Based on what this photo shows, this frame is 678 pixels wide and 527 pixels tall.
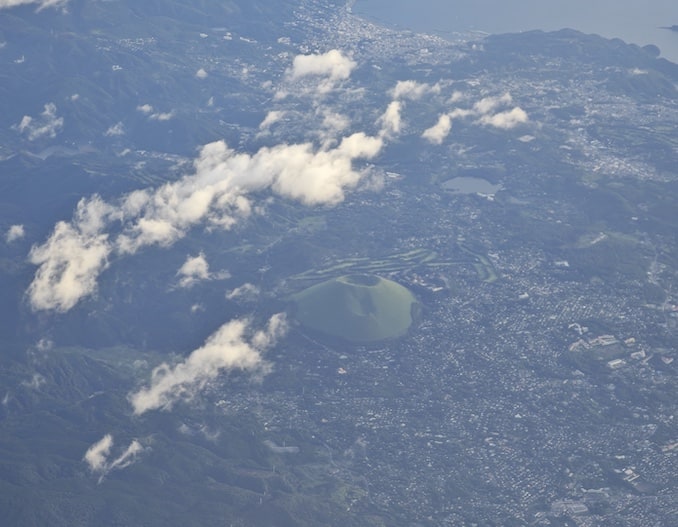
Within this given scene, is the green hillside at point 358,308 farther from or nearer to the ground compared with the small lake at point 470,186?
nearer to the ground

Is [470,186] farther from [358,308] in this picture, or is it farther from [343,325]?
[343,325]

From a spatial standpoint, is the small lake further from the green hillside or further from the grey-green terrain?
the green hillside

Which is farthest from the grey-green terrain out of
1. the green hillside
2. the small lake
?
the small lake

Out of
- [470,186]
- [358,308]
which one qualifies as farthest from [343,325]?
[470,186]

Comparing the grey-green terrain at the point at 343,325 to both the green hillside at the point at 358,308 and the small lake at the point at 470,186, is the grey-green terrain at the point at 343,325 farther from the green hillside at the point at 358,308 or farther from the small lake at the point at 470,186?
the small lake at the point at 470,186

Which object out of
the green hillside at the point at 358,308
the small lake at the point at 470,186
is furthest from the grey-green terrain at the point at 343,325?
the small lake at the point at 470,186

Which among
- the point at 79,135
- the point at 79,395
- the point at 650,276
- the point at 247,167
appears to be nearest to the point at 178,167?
the point at 247,167
